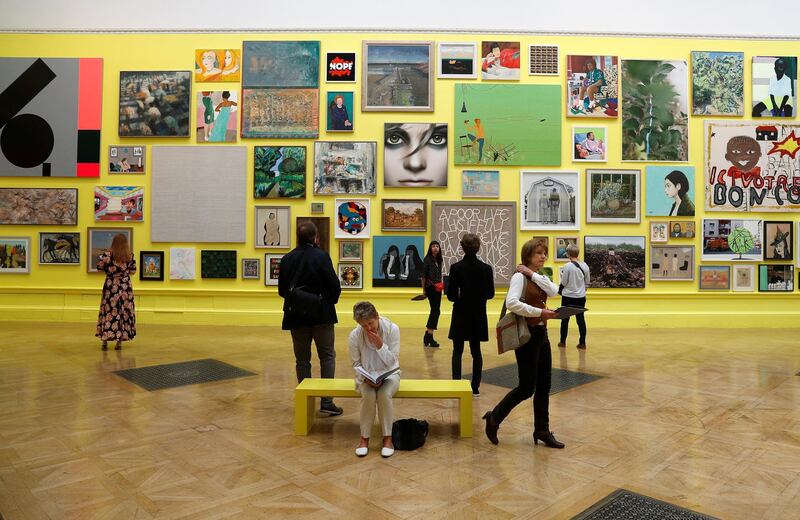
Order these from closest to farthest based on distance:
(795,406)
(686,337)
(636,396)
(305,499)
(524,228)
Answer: (305,499), (795,406), (636,396), (686,337), (524,228)

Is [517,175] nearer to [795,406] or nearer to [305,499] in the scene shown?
[795,406]

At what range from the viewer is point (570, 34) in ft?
40.7

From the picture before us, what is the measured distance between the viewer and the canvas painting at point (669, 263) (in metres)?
12.3

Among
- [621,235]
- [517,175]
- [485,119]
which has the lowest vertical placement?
[621,235]

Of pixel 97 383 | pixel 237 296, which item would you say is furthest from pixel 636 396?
pixel 237 296

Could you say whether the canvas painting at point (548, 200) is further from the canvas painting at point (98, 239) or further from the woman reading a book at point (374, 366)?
the canvas painting at point (98, 239)

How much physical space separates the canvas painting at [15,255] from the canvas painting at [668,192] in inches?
555

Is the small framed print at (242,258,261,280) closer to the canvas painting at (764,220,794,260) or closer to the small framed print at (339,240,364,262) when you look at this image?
the small framed print at (339,240,364,262)

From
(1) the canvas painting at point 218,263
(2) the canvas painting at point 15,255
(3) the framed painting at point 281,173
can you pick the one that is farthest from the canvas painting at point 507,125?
(2) the canvas painting at point 15,255

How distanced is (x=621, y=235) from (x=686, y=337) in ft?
8.63

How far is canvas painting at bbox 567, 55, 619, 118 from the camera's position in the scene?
1229 centimetres

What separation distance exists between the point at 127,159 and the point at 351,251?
5507 mm

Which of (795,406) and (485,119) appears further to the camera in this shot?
(485,119)

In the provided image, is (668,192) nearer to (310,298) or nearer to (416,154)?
(416,154)
